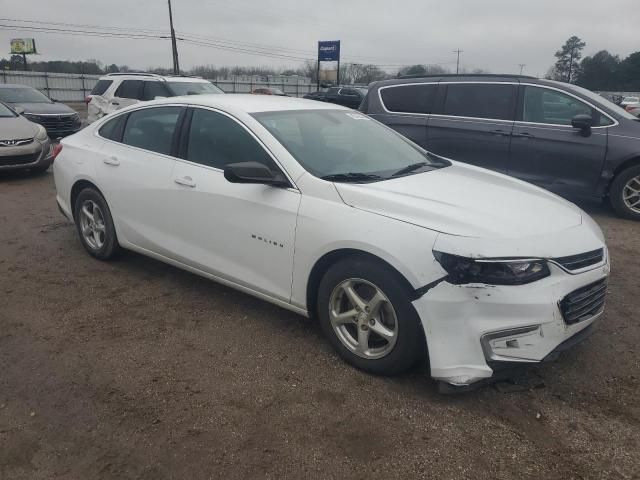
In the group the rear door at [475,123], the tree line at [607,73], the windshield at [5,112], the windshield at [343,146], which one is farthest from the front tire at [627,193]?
the tree line at [607,73]

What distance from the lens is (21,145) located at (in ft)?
29.5

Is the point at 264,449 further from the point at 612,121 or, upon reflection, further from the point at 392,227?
the point at 612,121

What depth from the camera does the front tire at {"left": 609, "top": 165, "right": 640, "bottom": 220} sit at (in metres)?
6.69

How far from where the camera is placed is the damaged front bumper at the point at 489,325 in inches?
105

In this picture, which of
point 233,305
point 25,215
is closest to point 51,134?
point 25,215

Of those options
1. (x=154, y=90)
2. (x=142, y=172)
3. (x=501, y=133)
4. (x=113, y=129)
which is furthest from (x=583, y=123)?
(x=154, y=90)

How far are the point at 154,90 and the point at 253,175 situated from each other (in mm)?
9988

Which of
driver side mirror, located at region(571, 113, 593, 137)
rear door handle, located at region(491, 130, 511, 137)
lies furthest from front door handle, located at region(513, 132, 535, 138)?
driver side mirror, located at region(571, 113, 593, 137)

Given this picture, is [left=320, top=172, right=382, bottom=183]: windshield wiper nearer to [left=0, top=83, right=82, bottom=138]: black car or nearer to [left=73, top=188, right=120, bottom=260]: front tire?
[left=73, top=188, right=120, bottom=260]: front tire

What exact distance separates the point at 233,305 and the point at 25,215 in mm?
4195

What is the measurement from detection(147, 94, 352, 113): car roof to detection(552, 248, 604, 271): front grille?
7.43 ft

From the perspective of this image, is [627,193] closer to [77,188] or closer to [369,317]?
[369,317]

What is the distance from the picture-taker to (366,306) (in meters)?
3.03

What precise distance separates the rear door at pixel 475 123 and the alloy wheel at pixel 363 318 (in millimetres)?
5027
